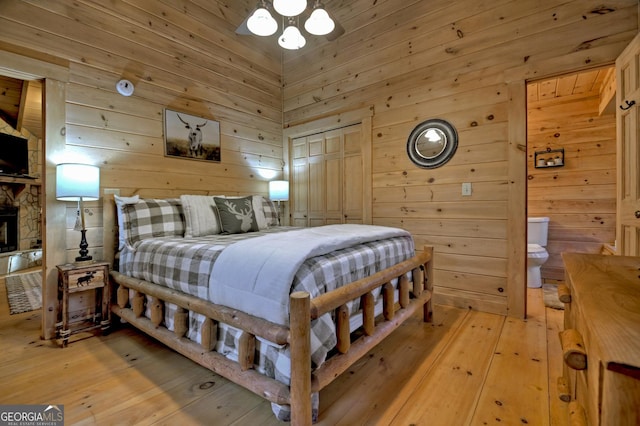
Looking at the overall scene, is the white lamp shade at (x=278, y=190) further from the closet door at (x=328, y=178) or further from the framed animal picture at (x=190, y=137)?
the framed animal picture at (x=190, y=137)

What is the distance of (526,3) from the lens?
7.57 feet

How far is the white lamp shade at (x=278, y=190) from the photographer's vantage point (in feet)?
12.2

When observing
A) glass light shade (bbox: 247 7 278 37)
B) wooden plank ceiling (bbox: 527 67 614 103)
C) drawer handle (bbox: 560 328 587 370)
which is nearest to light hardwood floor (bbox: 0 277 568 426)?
drawer handle (bbox: 560 328 587 370)

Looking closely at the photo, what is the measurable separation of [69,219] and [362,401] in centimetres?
252

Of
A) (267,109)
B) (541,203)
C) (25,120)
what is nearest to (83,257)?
(267,109)

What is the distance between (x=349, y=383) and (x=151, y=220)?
195 centimetres

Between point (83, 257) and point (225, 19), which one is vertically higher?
point (225, 19)

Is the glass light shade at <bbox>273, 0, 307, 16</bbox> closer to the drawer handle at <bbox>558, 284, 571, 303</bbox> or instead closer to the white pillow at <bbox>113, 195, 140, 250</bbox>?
the white pillow at <bbox>113, 195, 140, 250</bbox>

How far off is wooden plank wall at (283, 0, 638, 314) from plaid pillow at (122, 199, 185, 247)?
6.60ft

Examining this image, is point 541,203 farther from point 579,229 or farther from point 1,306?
point 1,306

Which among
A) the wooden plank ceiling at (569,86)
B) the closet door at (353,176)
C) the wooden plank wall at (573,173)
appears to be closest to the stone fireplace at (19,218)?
the closet door at (353,176)

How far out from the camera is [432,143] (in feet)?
9.04

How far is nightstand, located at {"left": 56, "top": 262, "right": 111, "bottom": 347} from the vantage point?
1990mm

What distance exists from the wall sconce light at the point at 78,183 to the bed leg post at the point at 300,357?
194 cm
